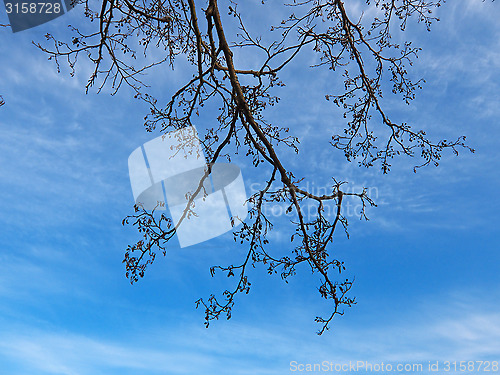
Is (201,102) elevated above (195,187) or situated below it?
above

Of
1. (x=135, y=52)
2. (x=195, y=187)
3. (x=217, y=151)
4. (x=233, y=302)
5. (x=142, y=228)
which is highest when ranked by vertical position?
(x=135, y=52)

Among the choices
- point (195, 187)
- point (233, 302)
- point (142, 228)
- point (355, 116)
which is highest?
point (355, 116)

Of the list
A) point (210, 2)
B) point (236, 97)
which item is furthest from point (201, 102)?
point (210, 2)

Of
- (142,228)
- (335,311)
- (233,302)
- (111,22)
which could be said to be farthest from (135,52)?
(335,311)

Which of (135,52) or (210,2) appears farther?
(135,52)

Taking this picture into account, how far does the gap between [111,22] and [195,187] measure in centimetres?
189

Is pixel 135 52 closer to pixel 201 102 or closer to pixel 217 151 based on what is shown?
pixel 201 102

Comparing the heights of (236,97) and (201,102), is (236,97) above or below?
below

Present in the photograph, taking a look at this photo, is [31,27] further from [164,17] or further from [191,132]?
[191,132]

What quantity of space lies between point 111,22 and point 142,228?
2.14 meters

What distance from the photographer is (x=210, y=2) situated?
4.31 meters

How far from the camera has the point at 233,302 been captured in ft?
14.6

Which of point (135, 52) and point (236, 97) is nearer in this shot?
point (236, 97)

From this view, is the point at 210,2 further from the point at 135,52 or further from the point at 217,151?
the point at 217,151
